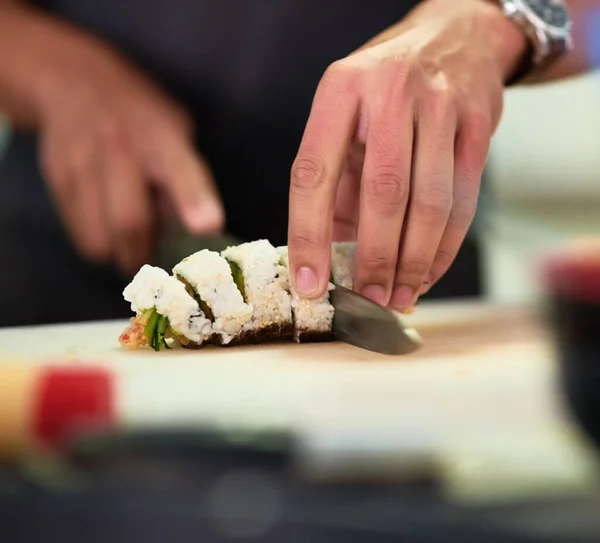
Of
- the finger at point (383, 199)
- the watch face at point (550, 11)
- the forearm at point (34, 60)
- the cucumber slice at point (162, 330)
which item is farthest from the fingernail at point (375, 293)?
the forearm at point (34, 60)

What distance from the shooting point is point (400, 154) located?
42 centimetres

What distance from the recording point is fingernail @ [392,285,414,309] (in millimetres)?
443

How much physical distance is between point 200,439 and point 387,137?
247 mm

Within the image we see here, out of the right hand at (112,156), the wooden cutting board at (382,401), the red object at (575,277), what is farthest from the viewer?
the right hand at (112,156)

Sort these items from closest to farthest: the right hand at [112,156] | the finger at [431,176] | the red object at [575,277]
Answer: the red object at [575,277], the finger at [431,176], the right hand at [112,156]

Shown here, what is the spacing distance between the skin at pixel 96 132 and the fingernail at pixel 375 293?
164mm

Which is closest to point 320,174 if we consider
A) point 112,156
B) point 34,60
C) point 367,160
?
point 367,160

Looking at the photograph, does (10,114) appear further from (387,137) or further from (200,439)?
(200,439)

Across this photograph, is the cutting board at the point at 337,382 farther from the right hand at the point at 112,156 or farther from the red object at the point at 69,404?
the right hand at the point at 112,156

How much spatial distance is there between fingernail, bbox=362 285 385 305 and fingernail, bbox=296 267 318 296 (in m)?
0.04

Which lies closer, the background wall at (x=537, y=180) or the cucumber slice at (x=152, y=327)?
the cucumber slice at (x=152, y=327)

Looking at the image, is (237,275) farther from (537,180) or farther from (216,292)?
(537,180)

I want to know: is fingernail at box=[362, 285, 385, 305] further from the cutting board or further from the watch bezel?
the watch bezel

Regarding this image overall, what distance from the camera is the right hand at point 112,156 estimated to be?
0.56 m
